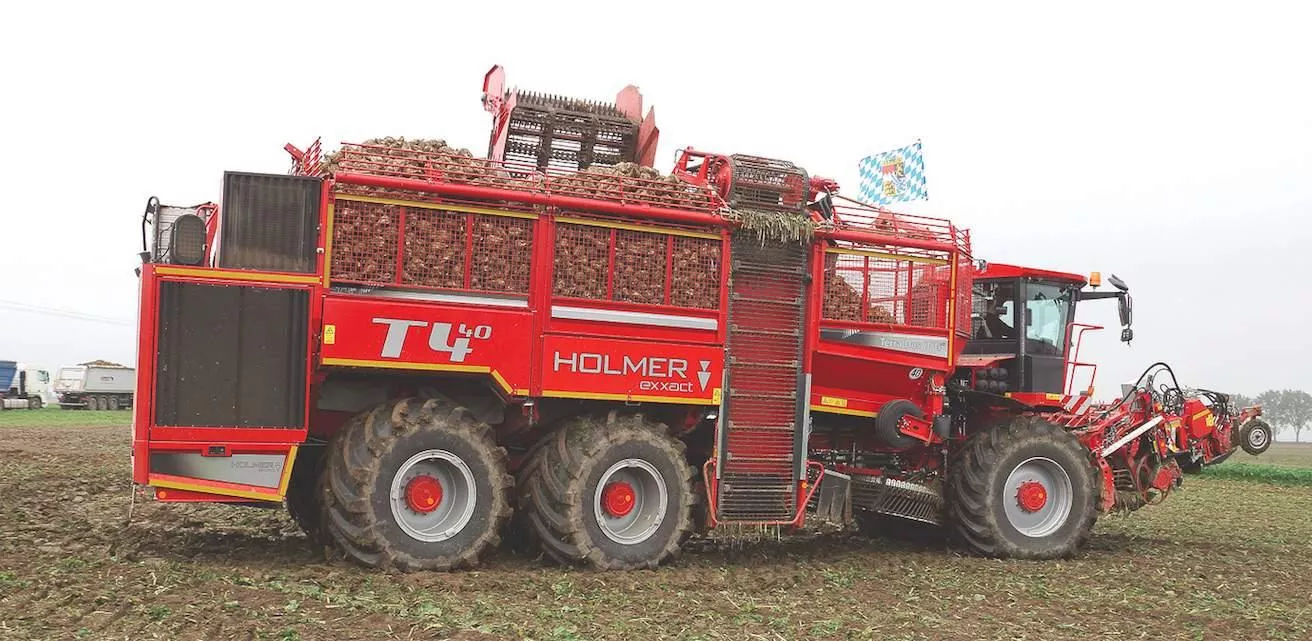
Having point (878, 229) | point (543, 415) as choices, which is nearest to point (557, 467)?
point (543, 415)

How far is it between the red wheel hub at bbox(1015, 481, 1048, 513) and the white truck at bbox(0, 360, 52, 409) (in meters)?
55.6

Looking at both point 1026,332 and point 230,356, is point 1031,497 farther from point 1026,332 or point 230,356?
point 230,356

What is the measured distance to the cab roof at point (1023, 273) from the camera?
1252cm

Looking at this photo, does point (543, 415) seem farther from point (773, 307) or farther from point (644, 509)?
point (773, 307)

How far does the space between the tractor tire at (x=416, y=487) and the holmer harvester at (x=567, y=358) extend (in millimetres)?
21

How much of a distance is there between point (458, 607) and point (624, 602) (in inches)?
47.8

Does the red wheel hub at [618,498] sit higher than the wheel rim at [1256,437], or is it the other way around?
the wheel rim at [1256,437]

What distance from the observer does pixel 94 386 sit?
57.7 metres

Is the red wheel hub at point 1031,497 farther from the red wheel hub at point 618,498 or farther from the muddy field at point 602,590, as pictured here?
the red wheel hub at point 618,498

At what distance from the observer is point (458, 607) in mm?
7422

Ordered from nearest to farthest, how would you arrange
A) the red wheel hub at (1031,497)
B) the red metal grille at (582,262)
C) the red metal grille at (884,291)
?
the red metal grille at (582,262) < the red metal grille at (884,291) < the red wheel hub at (1031,497)

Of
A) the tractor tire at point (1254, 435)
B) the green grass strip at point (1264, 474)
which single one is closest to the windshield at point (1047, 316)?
the tractor tire at point (1254, 435)

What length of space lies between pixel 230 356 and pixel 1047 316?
8.52m

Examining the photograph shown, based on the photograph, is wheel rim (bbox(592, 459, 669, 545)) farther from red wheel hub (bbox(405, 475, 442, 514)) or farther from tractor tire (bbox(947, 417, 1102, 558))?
tractor tire (bbox(947, 417, 1102, 558))
